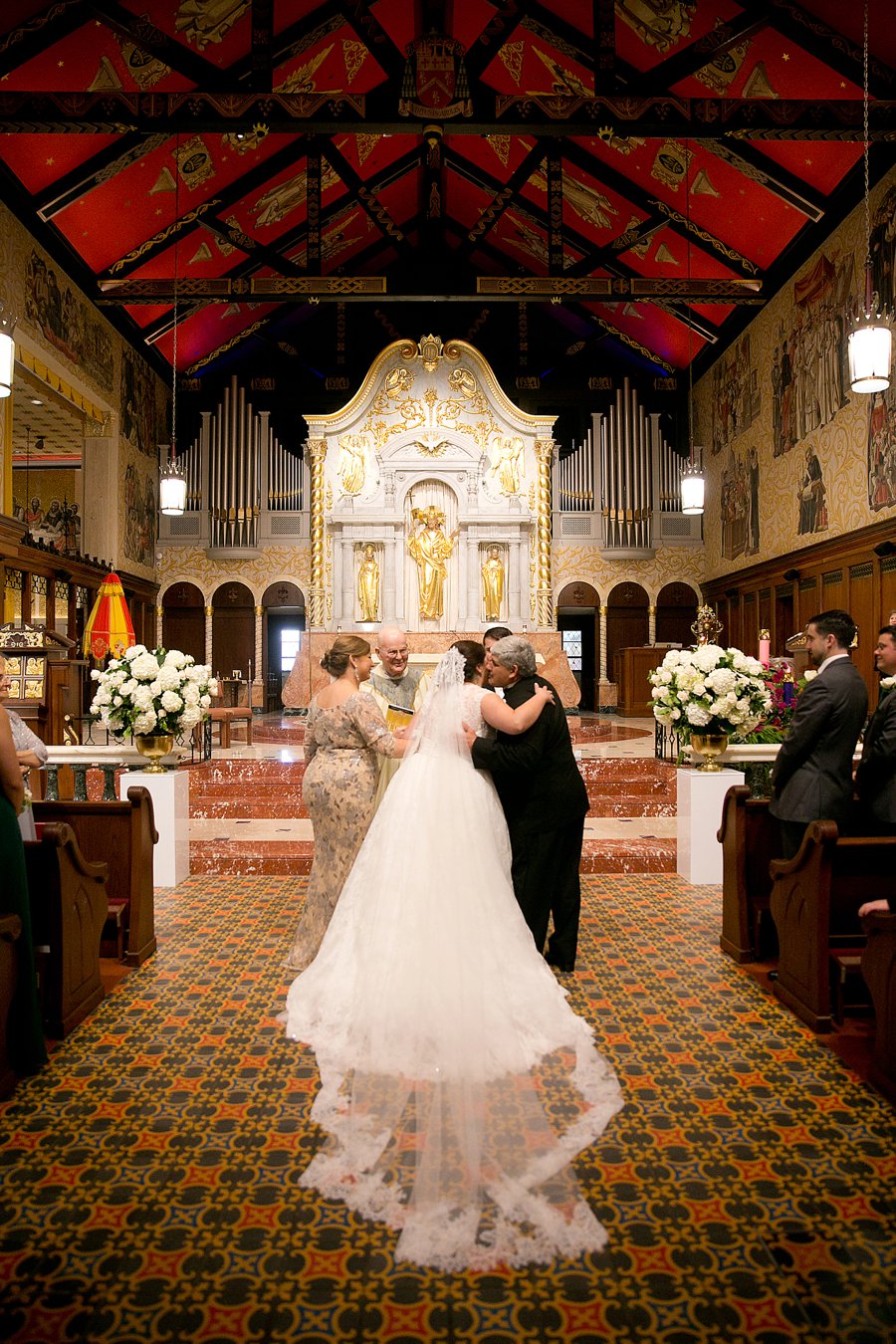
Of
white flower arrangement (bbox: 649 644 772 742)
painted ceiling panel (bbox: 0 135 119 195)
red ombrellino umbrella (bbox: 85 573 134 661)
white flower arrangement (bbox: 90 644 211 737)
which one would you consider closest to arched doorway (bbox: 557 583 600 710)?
red ombrellino umbrella (bbox: 85 573 134 661)

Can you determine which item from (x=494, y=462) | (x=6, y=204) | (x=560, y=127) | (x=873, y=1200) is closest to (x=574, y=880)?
(x=873, y=1200)

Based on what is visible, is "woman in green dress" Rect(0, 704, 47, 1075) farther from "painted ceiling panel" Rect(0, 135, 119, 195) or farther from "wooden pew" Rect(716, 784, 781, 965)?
"painted ceiling panel" Rect(0, 135, 119, 195)

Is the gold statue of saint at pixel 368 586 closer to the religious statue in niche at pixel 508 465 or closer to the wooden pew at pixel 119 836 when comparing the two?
the religious statue in niche at pixel 508 465

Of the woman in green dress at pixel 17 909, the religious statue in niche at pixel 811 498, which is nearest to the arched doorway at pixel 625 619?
the religious statue in niche at pixel 811 498

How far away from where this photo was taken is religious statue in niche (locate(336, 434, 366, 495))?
14836 mm

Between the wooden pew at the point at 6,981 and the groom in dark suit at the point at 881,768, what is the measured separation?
3577mm

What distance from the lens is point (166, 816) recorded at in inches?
234

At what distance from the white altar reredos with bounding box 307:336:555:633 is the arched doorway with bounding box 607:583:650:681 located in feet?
9.70

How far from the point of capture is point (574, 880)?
418 centimetres

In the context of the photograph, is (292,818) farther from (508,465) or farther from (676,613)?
(676,613)

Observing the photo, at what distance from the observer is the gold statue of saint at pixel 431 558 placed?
14.7m

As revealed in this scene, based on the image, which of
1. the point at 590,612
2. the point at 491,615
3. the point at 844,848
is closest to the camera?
the point at 844,848

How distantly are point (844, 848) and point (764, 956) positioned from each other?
985mm

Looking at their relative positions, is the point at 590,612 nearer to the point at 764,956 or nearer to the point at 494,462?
the point at 494,462
